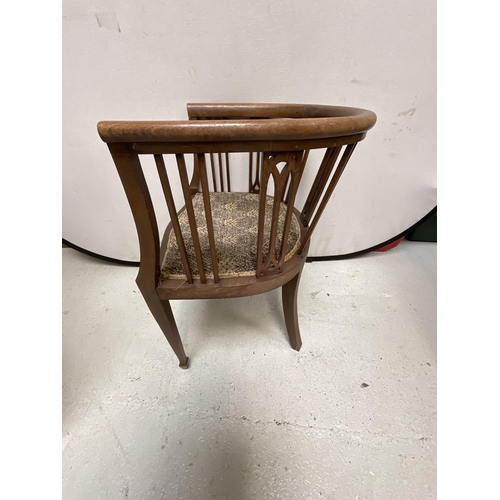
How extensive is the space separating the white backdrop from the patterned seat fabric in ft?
1.48

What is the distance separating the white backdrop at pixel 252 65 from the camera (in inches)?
31.4

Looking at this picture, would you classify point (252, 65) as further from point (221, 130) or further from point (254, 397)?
point (254, 397)

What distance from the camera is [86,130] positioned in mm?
1005

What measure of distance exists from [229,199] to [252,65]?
1.56 ft

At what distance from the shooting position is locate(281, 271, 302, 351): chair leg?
83cm

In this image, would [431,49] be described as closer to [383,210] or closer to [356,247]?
[383,210]

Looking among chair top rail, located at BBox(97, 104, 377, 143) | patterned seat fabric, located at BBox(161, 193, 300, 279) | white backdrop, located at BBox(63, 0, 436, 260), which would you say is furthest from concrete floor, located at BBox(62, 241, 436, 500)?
chair top rail, located at BBox(97, 104, 377, 143)

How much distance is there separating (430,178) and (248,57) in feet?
3.11

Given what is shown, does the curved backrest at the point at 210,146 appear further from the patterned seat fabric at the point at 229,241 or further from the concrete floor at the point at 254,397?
the concrete floor at the point at 254,397

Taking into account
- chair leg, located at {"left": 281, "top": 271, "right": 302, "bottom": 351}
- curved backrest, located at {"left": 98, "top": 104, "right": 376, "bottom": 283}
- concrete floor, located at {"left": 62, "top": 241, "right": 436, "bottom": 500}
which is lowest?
concrete floor, located at {"left": 62, "top": 241, "right": 436, "bottom": 500}

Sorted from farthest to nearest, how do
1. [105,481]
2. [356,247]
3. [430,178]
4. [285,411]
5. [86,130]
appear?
[356,247] < [430,178] < [86,130] < [285,411] < [105,481]

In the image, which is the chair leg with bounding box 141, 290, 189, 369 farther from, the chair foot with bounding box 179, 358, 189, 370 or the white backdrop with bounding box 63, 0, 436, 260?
the white backdrop with bounding box 63, 0, 436, 260

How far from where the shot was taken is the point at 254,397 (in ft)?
2.82

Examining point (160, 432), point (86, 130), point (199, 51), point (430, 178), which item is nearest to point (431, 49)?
point (430, 178)
